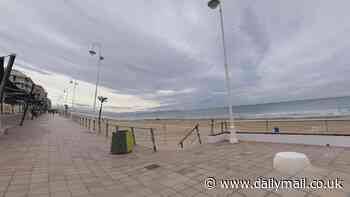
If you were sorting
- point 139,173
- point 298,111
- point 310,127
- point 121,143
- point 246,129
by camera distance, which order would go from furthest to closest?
point 298,111 < point 246,129 < point 310,127 < point 121,143 < point 139,173

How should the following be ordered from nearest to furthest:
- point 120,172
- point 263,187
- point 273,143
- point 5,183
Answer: point 263,187, point 5,183, point 120,172, point 273,143

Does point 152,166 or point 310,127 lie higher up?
point 310,127

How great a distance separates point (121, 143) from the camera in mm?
5992

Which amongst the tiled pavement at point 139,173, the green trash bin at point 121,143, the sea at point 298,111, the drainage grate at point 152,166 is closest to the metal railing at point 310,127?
the tiled pavement at point 139,173

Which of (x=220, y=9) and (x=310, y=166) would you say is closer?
(x=310, y=166)

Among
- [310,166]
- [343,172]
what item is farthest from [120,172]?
[343,172]

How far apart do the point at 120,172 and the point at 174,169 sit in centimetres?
134

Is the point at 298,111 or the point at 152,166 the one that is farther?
the point at 298,111

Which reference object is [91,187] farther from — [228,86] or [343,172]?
[228,86]

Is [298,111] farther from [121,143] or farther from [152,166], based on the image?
[152,166]

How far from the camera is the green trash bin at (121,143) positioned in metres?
5.94

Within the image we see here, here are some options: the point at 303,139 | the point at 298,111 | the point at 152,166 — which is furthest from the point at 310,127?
the point at 298,111

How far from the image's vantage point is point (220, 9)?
7.39 meters

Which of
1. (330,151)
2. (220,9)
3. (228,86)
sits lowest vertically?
(330,151)
